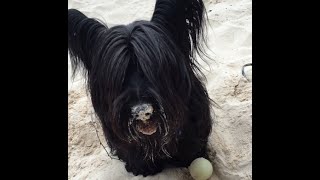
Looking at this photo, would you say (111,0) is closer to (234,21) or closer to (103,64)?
(234,21)

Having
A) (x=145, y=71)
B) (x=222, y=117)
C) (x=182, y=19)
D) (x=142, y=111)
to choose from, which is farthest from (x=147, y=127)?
(x=222, y=117)

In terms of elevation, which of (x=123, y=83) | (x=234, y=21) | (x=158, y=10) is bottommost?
(x=234, y=21)

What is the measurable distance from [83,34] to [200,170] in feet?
2.93

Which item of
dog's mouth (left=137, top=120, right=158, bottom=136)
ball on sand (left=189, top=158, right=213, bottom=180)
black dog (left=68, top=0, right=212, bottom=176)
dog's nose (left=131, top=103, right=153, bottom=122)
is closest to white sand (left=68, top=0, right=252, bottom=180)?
ball on sand (left=189, top=158, right=213, bottom=180)

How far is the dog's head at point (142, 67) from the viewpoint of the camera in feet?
5.64

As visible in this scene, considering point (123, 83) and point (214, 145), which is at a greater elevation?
point (123, 83)

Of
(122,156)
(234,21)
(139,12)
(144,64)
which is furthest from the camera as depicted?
(139,12)

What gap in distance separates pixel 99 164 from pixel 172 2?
1.12 m

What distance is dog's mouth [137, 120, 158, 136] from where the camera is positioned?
5.67 feet

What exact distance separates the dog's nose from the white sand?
2.39 feet

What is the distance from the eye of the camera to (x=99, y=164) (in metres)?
2.49

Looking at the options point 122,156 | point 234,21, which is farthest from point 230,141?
point 234,21

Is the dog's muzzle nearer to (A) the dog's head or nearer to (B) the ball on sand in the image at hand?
(A) the dog's head

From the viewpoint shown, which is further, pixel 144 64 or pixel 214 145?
pixel 214 145
